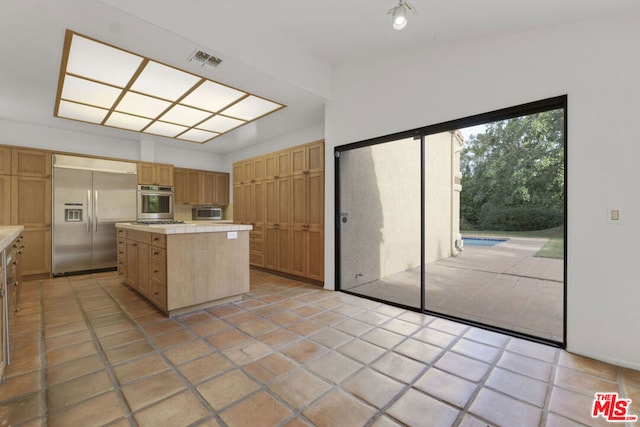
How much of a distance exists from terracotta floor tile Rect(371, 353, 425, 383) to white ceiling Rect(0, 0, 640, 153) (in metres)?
2.90

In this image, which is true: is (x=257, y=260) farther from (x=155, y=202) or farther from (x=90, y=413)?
(x=90, y=413)

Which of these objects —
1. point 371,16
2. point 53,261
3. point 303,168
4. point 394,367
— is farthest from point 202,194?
point 394,367

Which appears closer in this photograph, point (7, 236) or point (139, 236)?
point (7, 236)

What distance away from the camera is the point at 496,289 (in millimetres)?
3988

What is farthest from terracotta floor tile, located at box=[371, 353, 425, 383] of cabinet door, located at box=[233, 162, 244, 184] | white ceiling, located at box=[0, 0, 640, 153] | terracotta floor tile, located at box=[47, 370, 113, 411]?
cabinet door, located at box=[233, 162, 244, 184]

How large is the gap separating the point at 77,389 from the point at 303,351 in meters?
1.48

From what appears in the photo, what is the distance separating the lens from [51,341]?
2.37 m

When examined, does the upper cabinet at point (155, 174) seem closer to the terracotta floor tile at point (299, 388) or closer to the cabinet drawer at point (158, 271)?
the cabinet drawer at point (158, 271)

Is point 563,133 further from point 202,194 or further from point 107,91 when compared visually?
point 202,194

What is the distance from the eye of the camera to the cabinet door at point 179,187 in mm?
6422

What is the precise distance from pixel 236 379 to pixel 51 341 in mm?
1825

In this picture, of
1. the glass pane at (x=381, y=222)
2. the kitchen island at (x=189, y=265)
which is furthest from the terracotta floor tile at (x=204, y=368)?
the glass pane at (x=381, y=222)

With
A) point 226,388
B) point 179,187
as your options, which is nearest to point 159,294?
point 226,388

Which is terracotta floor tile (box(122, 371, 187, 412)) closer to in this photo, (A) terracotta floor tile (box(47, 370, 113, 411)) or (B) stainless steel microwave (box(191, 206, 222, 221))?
(A) terracotta floor tile (box(47, 370, 113, 411))
